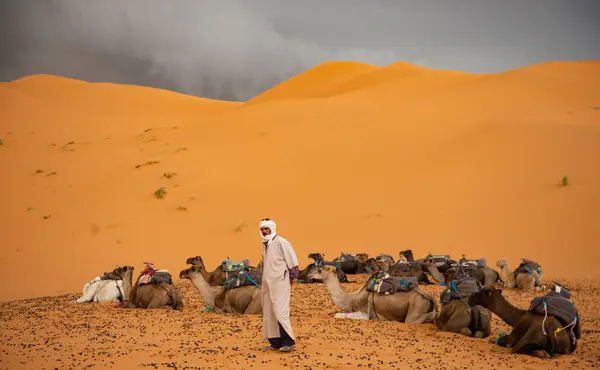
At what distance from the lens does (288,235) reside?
2484 centimetres

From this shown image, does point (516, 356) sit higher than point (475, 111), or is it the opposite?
point (475, 111)

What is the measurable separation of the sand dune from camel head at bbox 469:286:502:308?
11476 millimetres

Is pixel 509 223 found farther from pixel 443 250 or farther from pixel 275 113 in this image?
pixel 275 113

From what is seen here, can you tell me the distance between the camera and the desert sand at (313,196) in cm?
1062

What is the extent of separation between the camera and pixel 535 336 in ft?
26.1

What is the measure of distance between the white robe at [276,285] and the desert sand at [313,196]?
708 mm

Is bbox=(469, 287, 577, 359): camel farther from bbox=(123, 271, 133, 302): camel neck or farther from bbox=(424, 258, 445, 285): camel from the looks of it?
bbox=(123, 271, 133, 302): camel neck

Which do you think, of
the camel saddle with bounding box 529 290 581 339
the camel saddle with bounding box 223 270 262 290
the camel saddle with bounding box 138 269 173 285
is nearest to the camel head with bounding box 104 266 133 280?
the camel saddle with bounding box 138 269 173 285

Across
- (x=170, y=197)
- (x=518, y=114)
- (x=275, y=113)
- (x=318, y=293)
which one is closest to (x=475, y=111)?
(x=518, y=114)

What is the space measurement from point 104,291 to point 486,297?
8.32 m

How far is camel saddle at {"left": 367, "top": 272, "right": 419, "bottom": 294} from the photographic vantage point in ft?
34.6

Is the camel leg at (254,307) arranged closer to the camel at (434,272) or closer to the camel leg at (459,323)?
the camel leg at (459,323)

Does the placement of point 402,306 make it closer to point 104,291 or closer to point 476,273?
point 476,273

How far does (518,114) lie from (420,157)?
320 inches
